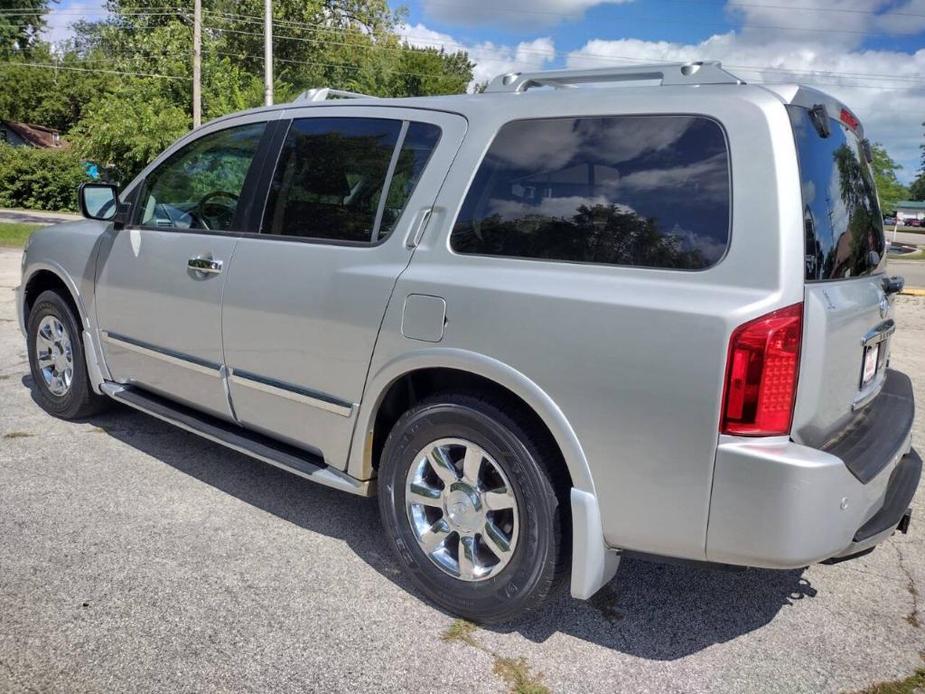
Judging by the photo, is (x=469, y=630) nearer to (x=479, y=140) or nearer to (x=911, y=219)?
(x=479, y=140)

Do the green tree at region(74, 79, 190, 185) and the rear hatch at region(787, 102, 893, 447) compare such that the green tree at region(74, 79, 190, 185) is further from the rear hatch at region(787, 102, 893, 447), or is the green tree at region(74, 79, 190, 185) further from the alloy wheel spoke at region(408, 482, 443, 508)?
the rear hatch at region(787, 102, 893, 447)

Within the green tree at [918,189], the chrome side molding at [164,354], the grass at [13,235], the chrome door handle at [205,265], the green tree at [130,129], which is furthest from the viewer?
the green tree at [918,189]

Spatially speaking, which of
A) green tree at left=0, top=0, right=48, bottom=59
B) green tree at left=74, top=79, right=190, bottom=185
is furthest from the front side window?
green tree at left=0, top=0, right=48, bottom=59

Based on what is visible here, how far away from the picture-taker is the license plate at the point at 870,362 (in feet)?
8.89

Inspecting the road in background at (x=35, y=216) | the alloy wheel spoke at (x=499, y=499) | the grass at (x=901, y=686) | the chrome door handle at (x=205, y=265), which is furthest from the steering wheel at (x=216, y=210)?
the road in background at (x=35, y=216)

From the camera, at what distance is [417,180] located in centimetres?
303

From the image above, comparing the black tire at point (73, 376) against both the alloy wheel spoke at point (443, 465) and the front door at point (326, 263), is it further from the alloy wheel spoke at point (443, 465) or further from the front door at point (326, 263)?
the alloy wheel spoke at point (443, 465)

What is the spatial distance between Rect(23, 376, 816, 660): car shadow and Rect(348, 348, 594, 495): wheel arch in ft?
1.88

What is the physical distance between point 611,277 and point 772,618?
157cm

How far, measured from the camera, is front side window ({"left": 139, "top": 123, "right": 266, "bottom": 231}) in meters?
3.76

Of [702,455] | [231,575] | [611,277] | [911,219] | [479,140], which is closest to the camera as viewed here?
[702,455]

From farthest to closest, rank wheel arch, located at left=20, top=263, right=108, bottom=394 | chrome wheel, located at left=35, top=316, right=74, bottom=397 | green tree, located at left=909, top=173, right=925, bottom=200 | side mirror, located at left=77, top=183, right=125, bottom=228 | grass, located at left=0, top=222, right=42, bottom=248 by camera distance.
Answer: green tree, located at left=909, top=173, right=925, bottom=200 → grass, located at left=0, top=222, right=42, bottom=248 → chrome wheel, located at left=35, top=316, right=74, bottom=397 → wheel arch, located at left=20, top=263, right=108, bottom=394 → side mirror, located at left=77, top=183, right=125, bottom=228

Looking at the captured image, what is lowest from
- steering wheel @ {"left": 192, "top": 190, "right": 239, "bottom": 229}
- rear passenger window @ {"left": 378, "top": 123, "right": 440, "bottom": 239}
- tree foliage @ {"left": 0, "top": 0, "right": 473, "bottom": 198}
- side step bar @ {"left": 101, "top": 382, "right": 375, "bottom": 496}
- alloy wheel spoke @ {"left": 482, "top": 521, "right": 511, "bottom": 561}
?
alloy wheel spoke @ {"left": 482, "top": 521, "right": 511, "bottom": 561}

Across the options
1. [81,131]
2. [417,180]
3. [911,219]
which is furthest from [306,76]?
[911,219]
